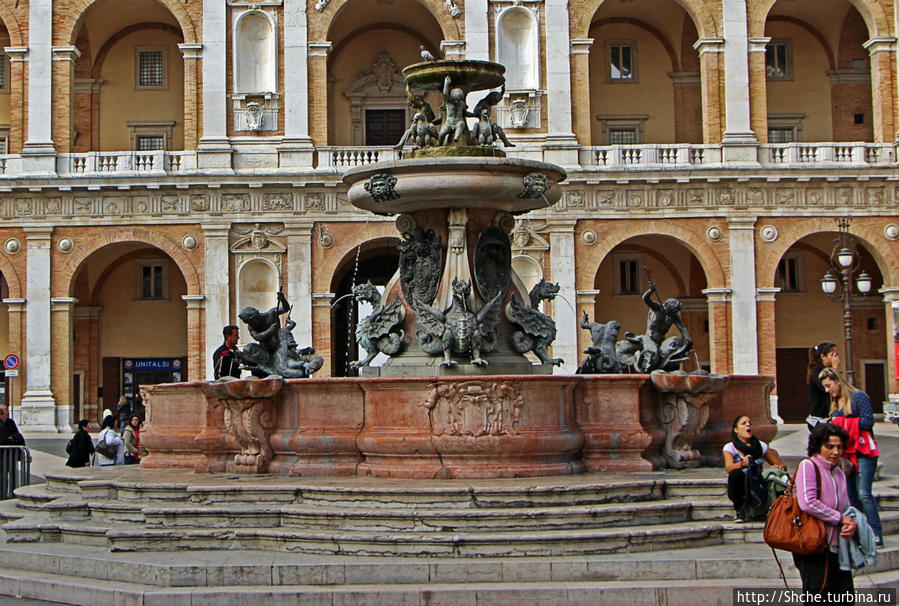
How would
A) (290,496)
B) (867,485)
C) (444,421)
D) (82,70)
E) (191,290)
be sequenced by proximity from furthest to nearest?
1. (82,70)
2. (191,290)
3. (444,421)
4. (290,496)
5. (867,485)

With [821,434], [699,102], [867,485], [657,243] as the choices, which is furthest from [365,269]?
[821,434]

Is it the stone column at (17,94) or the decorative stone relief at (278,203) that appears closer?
the decorative stone relief at (278,203)

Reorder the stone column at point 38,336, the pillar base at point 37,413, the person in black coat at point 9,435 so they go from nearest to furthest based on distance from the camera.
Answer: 1. the person in black coat at point 9,435
2. the pillar base at point 37,413
3. the stone column at point 38,336

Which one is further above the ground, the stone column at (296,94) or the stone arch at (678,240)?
the stone column at (296,94)

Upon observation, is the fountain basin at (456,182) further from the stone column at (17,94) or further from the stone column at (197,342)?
the stone column at (17,94)

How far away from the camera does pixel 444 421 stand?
11945mm

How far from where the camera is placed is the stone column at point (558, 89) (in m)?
32.0

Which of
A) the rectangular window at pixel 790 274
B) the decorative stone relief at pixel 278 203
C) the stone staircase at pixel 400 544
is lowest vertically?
the stone staircase at pixel 400 544

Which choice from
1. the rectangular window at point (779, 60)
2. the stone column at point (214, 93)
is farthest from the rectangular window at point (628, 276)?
the stone column at point (214, 93)

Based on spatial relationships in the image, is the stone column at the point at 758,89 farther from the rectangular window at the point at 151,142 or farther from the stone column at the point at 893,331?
the rectangular window at the point at 151,142

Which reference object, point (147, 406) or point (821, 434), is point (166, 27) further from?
point (821, 434)

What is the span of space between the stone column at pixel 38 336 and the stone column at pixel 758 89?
1752 centimetres

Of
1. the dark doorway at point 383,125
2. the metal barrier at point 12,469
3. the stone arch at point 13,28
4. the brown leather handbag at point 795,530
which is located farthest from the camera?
the dark doorway at point 383,125

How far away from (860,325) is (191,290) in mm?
18021
